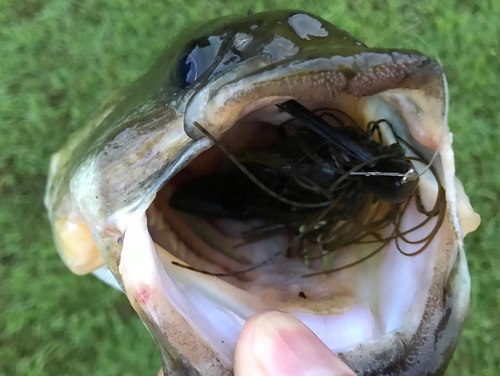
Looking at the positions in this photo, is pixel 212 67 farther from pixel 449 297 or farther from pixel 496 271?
pixel 496 271

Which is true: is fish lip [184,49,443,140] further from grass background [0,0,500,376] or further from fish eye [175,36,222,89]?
grass background [0,0,500,376]

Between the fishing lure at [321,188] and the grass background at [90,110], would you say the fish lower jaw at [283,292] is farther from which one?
the grass background at [90,110]

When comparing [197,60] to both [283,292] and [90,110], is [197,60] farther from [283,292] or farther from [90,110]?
[90,110]

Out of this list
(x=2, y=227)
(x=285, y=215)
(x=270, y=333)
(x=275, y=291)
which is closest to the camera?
(x=270, y=333)

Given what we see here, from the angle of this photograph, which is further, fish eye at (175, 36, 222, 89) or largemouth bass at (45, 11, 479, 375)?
fish eye at (175, 36, 222, 89)

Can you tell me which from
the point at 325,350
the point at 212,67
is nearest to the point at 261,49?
the point at 212,67

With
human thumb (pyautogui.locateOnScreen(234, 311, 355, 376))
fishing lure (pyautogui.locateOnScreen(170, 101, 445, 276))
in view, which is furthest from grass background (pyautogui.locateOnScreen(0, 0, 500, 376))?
human thumb (pyautogui.locateOnScreen(234, 311, 355, 376))

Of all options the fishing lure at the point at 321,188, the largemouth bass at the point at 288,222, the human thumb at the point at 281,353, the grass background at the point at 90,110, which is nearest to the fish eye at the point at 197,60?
the largemouth bass at the point at 288,222
